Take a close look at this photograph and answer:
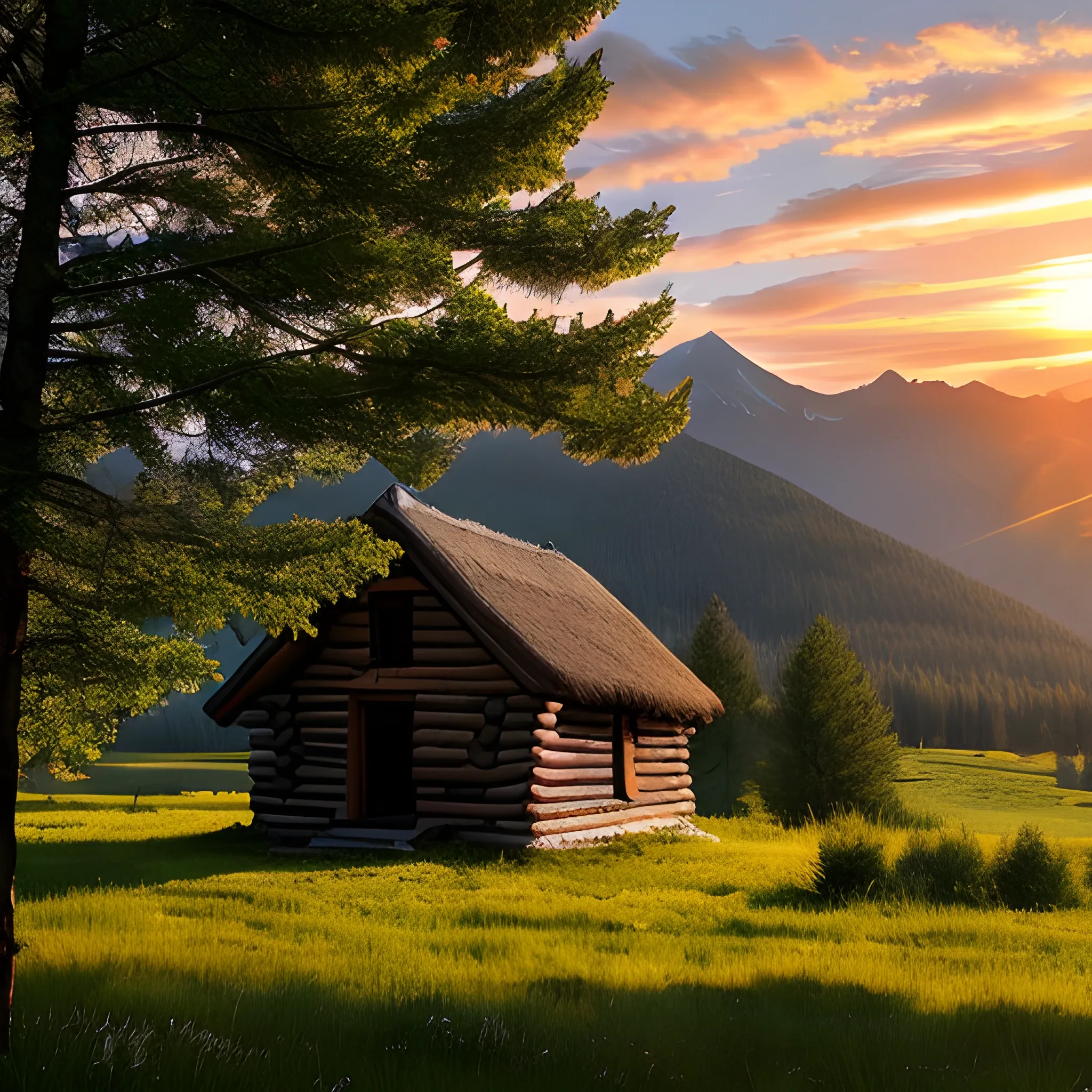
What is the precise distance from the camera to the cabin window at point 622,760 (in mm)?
Result: 20938

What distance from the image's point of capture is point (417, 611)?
18.3 metres

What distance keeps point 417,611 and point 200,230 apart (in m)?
10.8

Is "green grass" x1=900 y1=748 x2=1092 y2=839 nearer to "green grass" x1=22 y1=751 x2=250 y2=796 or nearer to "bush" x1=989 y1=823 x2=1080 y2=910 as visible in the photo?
"bush" x1=989 y1=823 x2=1080 y2=910

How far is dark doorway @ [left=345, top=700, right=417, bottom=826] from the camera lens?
1845 cm

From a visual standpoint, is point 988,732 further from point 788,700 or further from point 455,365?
point 455,365

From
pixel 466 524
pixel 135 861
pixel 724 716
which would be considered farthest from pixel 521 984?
pixel 724 716

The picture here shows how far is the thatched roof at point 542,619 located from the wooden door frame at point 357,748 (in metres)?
2.22

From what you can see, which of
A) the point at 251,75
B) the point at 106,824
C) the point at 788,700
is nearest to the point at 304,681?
the point at 106,824

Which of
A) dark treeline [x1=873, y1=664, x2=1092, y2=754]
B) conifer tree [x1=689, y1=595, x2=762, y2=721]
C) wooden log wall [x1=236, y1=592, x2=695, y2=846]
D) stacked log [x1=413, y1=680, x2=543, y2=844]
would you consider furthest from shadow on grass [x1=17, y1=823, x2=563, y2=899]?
dark treeline [x1=873, y1=664, x2=1092, y2=754]

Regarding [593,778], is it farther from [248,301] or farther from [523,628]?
[248,301]

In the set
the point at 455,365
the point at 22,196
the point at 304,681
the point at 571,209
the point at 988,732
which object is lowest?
the point at 988,732

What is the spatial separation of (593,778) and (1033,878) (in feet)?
27.1

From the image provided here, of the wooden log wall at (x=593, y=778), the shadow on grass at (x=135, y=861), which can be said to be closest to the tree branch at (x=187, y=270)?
the shadow on grass at (x=135, y=861)

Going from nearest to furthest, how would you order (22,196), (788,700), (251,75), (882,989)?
(251,75) → (22,196) → (882,989) → (788,700)
